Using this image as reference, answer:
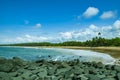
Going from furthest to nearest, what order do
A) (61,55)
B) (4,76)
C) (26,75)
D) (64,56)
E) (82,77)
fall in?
(61,55) < (64,56) < (26,75) < (4,76) < (82,77)

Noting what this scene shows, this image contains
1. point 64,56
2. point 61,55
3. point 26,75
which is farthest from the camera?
point 61,55

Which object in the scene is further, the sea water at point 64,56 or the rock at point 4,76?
the sea water at point 64,56

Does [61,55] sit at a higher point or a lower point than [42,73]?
lower

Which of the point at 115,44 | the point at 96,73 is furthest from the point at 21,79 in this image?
the point at 115,44

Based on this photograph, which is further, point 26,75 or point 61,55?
point 61,55

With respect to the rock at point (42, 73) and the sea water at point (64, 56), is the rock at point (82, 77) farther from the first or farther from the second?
the sea water at point (64, 56)

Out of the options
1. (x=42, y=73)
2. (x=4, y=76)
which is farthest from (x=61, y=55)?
(x=4, y=76)

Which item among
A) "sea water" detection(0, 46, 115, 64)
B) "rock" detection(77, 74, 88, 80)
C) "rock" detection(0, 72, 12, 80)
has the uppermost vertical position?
"rock" detection(0, 72, 12, 80)

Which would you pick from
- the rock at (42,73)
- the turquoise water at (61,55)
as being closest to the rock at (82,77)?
the rock at (42,73)

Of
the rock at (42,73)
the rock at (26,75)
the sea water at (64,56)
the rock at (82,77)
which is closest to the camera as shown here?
the rock at (82,77)

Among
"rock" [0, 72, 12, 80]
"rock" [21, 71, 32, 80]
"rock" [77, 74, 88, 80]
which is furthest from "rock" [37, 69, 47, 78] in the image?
"rock" [77, 74, 88, 80]

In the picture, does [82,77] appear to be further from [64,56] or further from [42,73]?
[64,56]

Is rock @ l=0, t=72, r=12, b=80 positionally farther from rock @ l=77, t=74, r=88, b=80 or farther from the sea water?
the sea water

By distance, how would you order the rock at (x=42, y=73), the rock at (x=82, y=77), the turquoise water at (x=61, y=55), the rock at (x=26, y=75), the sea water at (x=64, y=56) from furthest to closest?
the turquoise water at (x=61, y=55)
the sea water at (x=64, y=56)
the rock at (x=42, y=73)
the rock at (x=26, y=75)
the rock at (x=82, y=77)
